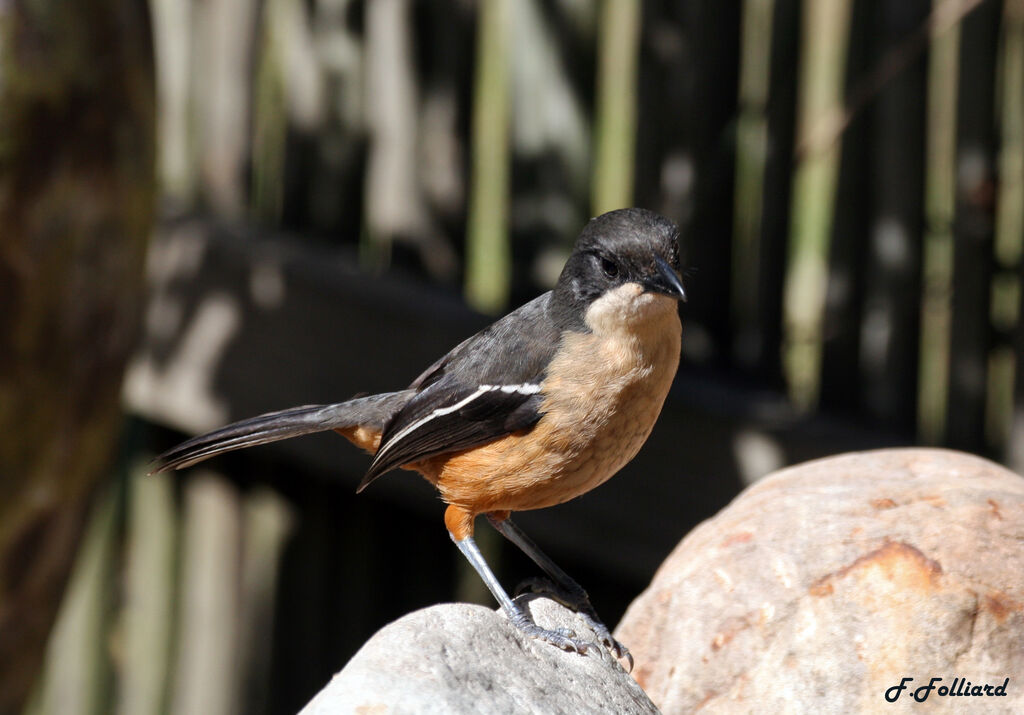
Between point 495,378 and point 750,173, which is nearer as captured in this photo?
point 495,378

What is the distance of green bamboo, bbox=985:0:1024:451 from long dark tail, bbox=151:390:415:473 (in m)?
2.23

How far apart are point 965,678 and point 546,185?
2766 millimetres

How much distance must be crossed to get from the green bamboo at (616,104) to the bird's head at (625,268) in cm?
161

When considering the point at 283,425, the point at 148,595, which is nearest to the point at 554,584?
the point at 283,425

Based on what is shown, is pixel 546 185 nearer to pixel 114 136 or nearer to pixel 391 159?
pixel 391 159

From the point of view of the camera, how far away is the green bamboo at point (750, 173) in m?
4.75

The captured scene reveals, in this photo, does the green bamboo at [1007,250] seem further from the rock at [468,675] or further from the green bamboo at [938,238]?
the rock at [468,675]

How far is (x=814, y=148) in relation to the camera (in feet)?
15.2

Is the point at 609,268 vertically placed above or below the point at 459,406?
above

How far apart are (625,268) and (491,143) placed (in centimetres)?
229

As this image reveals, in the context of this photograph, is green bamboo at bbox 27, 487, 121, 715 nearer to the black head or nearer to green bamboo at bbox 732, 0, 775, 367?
green bamboo at bbox 732, 0, 775, 367

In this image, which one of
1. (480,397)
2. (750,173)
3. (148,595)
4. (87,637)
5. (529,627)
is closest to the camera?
(529,627)

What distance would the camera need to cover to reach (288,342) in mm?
5273

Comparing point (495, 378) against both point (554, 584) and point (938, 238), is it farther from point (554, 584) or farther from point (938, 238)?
point (938, 238)
